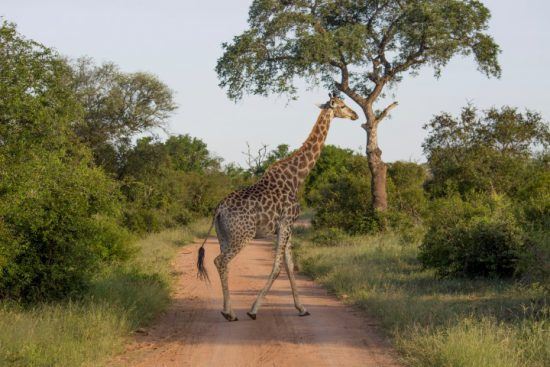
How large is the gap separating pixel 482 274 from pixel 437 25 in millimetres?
12074

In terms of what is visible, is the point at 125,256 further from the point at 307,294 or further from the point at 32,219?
the point at 32,219

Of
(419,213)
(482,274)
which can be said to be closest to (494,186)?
(419,213)

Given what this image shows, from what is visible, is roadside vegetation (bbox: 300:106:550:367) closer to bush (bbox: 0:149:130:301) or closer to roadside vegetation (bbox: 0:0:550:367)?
roadside vegetation (bbox: 0:0:550:367)

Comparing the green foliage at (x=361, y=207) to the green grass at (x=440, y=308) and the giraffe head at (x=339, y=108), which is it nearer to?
the green grass at (x=440, y=308)

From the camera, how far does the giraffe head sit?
12594mm

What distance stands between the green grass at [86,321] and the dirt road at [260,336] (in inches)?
9.7

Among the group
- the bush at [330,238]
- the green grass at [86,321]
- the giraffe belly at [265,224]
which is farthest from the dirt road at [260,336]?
the bush at [330,238]

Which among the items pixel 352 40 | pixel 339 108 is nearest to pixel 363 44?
pixel 352 40

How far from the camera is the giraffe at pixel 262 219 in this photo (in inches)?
427

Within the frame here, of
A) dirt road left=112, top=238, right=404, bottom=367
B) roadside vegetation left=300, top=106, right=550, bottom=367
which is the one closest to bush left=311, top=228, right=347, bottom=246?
roadside vegetation left=300, top=106, right=550, bottom=367

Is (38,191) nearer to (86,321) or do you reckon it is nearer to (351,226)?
(86,321)

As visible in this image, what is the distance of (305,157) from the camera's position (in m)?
12.1

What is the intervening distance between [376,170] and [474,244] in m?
10.8

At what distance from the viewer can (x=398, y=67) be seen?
24406 mm
